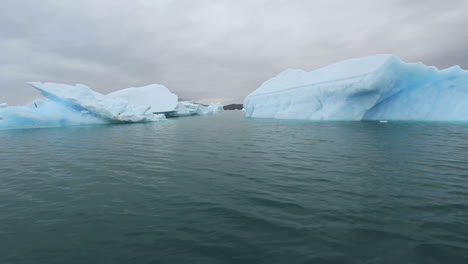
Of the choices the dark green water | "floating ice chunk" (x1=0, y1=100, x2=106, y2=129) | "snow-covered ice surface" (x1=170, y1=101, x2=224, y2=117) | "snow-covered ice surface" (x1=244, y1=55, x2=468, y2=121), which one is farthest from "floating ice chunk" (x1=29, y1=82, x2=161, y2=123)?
"snow-covered ice surface" (x1=170, y1=101, x2=224, y2=117)

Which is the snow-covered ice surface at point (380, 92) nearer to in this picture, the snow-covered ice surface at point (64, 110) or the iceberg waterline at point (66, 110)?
the iceberg waterline at point (66, 110)

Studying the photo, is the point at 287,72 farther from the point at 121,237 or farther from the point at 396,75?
the point at 121,237

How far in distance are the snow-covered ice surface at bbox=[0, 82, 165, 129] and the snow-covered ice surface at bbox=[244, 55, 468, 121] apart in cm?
2154

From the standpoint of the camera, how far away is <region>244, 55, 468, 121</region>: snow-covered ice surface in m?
19.3

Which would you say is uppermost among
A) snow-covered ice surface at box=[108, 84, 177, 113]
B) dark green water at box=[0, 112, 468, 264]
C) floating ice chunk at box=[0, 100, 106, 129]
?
snow-covered ice surface at box=[108, 84, 177, 113]

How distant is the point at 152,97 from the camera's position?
40.3m

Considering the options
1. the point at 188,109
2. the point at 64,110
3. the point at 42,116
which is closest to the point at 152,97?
the point at 188,109

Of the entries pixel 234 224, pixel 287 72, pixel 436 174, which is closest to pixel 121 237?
pixel 234 224

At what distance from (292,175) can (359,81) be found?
18073mm

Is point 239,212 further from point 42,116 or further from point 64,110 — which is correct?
point 64,110

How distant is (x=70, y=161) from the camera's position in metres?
7.67

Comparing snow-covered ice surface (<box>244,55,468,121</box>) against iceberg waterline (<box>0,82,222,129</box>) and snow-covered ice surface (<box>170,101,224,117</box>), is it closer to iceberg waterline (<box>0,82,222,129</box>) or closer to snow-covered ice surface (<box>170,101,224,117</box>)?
iceberg waterline (<box>0,82,222,129</box>)

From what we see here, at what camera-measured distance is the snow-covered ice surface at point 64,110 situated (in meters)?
20.0

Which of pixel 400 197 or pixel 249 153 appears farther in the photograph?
pixel 249 153
